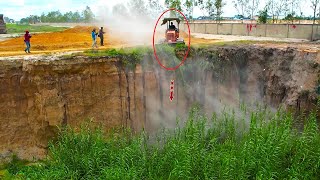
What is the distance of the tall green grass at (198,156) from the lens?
11094 millimetres

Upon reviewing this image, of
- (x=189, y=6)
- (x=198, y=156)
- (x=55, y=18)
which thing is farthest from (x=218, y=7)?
(x=55, y=18)

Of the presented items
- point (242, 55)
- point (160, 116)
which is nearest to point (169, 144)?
point (160, 116)

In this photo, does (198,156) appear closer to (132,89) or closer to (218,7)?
(132,89)

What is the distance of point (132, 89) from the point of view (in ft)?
56.9

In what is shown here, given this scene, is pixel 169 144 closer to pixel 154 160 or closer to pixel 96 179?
pixel 154 160

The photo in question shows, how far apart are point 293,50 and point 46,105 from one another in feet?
37.7

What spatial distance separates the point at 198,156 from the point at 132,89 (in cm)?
658

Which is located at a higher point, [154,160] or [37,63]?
[37,63]

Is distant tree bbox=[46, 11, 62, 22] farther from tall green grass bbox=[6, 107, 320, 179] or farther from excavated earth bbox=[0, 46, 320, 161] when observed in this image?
tall green grass bbox=[6, 107, 320, 179]

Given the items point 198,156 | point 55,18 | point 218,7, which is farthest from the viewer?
point 55,18

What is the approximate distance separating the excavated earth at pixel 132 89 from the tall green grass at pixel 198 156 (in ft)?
8.31

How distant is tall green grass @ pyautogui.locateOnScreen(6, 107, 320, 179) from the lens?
1109cm

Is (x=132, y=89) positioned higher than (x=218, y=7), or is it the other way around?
(x=218, y=7)

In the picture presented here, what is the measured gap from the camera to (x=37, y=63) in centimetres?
1547
